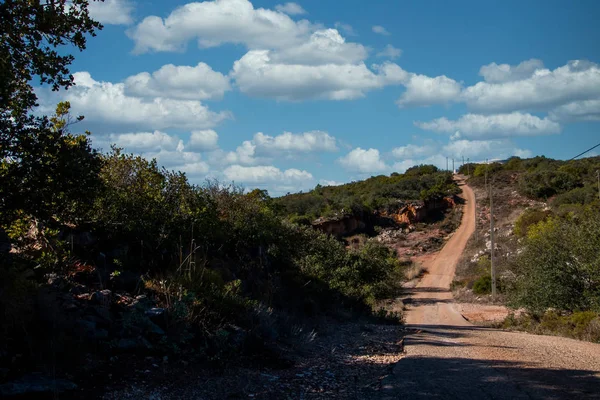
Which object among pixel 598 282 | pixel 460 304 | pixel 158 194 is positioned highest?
pixel 158 194

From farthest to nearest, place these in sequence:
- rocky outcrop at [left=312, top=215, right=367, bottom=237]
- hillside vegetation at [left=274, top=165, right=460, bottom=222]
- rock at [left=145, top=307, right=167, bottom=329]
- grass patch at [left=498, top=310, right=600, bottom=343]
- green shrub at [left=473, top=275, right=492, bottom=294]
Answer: hillside vegetation at [left=274, top=165, right=460, bottom=222] → rocky outcrop at [left=312, top=215, right=367, bottom=237] → green shrub at [left=473, top=275, right=492, bottom=294] → grass patch at [left=498, top=310, right=600, bottom=343] → rock at [left=145, top=307, right=167, bottom=329]

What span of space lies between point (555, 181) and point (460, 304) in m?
37.3

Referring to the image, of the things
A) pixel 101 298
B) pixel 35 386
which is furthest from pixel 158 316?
pixel 35 386

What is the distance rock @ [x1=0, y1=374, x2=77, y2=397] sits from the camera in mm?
5473

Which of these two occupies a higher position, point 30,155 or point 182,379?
point 30,155

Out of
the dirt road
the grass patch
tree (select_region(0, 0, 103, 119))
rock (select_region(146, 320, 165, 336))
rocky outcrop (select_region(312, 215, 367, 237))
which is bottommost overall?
the grass patch

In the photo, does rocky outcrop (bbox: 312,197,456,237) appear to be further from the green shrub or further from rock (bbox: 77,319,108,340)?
rock (bbox: 77,319,108,340)

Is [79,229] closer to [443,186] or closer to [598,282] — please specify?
[598,282]

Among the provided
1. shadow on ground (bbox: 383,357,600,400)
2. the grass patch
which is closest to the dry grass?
the grass patch

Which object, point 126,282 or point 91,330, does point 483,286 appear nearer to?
point 126,282

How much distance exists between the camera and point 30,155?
270 inches

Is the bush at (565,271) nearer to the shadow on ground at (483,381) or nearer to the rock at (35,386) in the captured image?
the shadow on ground at (483,381)

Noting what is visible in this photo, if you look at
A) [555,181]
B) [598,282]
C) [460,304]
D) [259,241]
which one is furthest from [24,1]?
[555,181]

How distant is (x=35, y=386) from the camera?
5633 millimetres
